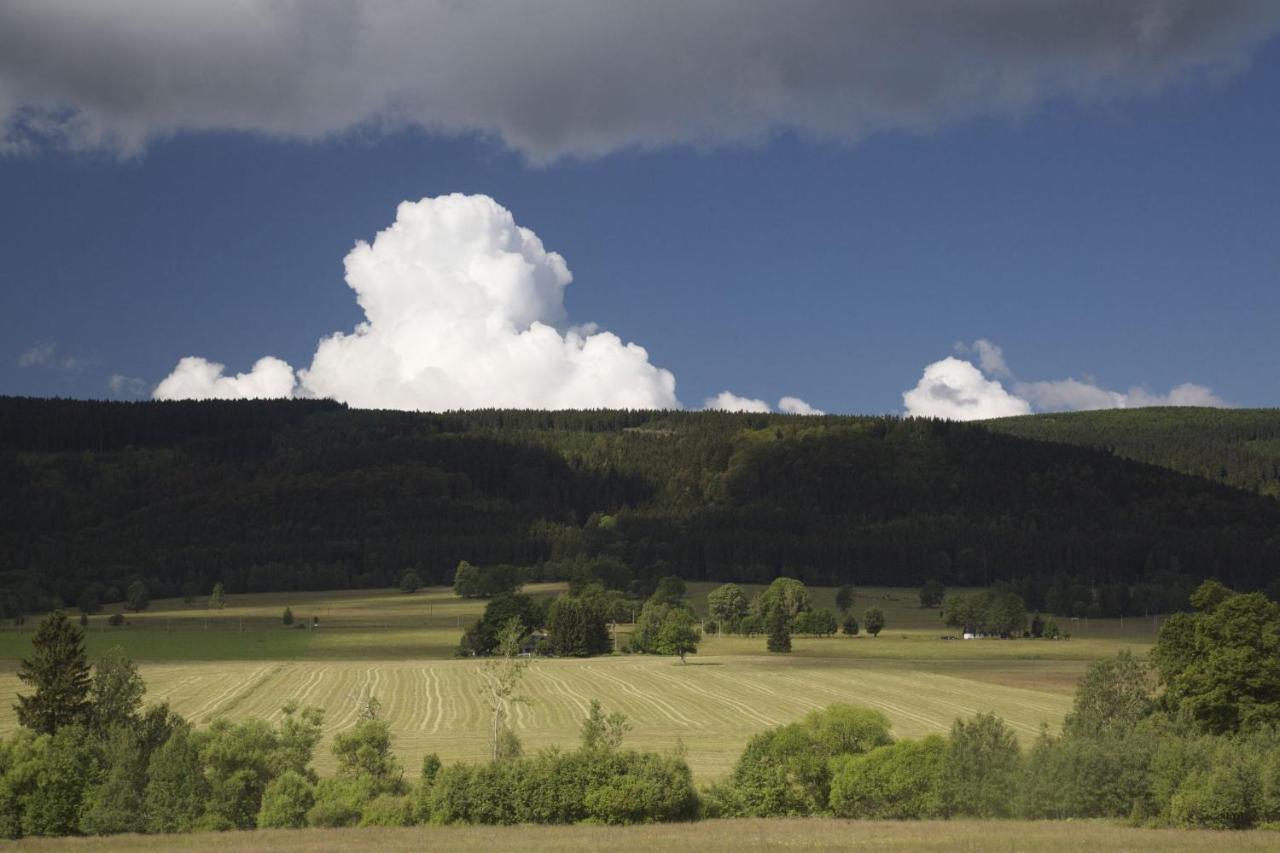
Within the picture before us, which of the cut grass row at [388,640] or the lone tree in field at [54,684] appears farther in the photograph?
the cut grass row at [388,640]

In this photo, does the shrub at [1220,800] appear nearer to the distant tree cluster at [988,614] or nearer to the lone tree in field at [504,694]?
the lone tree in field at [504,694]

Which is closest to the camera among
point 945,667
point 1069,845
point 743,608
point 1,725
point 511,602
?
point 1069,845

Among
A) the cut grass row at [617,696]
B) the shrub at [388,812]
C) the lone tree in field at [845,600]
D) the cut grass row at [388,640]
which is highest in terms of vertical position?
the lone tree in field at [845,600]

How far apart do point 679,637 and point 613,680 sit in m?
25.8

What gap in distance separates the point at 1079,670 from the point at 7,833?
92.8m

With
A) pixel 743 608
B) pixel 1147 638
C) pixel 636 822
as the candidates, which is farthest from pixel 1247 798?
pixel 743 608

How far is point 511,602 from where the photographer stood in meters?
149

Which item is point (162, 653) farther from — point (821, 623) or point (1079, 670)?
point (1079, 670)

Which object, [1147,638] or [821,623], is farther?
[821,623]

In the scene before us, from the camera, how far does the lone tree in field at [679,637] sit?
137 metres

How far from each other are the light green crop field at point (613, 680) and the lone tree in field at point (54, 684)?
506 inches

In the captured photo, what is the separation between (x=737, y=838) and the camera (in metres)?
47.2

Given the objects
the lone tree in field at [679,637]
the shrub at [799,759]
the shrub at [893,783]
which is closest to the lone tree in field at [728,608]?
the lone tree in field at [679,637]

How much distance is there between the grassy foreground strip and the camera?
44.6 m
